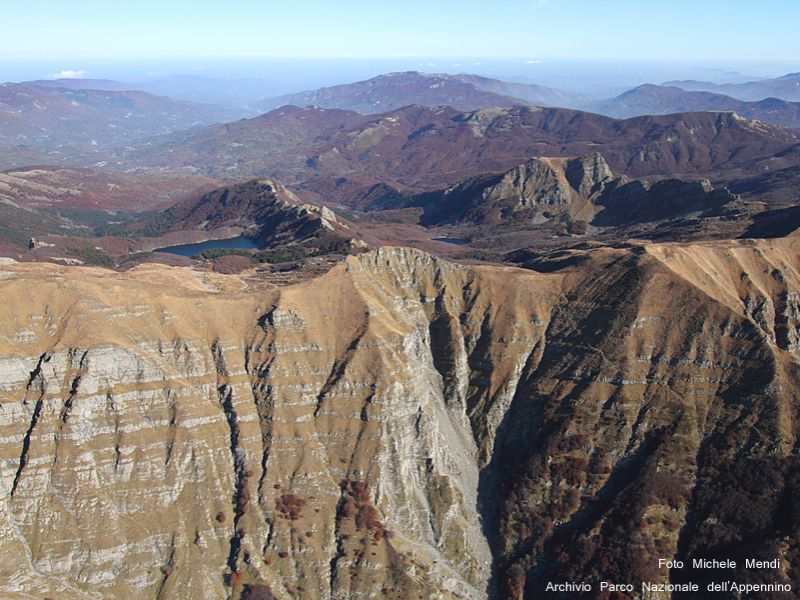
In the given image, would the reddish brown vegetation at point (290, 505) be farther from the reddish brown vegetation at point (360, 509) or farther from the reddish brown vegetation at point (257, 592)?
the reddish brown vegetation at point (257, 592)

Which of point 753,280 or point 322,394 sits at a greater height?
point 753,280

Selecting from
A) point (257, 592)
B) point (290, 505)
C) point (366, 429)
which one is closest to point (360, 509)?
point (290, 505)

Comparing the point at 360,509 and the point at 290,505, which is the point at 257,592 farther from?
the point at 360,509

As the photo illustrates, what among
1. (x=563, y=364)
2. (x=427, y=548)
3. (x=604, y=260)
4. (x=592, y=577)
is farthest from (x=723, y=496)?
(x=604, y=260)

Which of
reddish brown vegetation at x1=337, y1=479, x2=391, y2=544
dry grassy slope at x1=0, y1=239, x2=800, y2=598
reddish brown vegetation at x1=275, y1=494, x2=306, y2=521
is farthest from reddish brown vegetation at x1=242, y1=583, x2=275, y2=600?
reddish brown vegetation at x1=337, y1=479, x2=391, y2=544

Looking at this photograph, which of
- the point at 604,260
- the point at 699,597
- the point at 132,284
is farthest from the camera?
the point at 604,260

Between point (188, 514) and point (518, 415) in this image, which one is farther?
point (518, 415)

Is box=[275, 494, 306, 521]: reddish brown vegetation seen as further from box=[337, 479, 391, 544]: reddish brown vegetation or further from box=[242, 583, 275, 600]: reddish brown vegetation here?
box=[242, 583, 275, 600]: reddish brown vegetation

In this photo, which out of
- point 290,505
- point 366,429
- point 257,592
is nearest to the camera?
point 257,592

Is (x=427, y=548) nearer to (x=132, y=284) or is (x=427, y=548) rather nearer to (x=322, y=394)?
(x=322, y=394)
